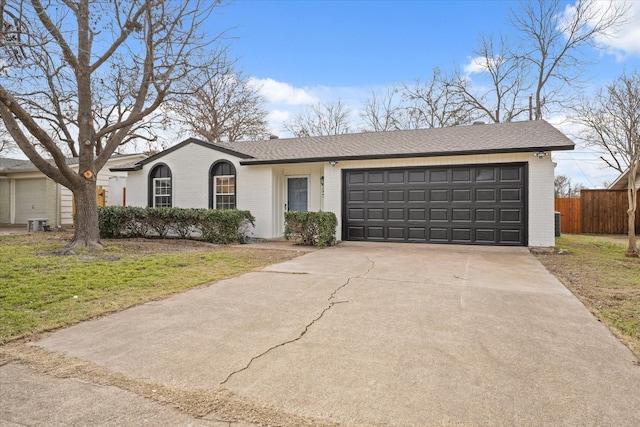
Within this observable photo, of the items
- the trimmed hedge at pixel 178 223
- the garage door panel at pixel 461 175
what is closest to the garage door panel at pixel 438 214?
the garage door panel at pixel 461 175

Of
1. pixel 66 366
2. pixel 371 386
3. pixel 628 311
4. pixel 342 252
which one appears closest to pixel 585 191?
pixel 342 252

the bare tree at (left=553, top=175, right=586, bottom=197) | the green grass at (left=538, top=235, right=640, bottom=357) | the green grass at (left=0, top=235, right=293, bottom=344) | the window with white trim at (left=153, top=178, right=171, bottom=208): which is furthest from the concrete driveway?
the bare tree at (left=553, top=175, right=586, bottom=197)

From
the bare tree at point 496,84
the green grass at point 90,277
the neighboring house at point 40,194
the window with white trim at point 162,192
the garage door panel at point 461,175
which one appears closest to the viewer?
the green grass at point 90,277

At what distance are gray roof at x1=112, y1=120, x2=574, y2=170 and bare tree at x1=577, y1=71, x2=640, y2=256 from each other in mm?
2127

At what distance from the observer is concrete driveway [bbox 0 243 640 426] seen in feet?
7.48

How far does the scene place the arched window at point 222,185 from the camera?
13.2 m

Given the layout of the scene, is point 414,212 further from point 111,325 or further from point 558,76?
point 558,76

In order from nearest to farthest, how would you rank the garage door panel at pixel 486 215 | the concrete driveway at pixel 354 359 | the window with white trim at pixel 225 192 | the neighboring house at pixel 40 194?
the concrete driveway at pixel 354 359 → the garage door panel at pixel 486 215 → the window with white trim at pixel 225 192 → the neighboring house at pixel 40 194

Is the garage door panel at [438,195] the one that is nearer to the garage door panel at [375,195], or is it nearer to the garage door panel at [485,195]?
the garage door panel at [485,195]

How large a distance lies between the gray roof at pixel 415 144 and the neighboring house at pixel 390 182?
0.03 metres

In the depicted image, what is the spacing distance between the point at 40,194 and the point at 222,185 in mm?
10931

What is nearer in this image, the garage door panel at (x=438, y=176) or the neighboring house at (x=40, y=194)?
the garage door panel at (x=438, y=176)

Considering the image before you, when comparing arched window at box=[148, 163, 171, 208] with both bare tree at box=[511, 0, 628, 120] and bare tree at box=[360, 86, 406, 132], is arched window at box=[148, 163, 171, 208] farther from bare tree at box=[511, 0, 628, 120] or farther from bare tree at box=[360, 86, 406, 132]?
bare tree at box=[511, 0, 628, 120]

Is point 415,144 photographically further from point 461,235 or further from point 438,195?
point 461,235
